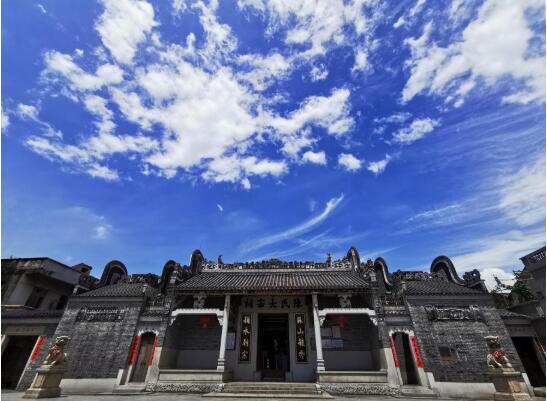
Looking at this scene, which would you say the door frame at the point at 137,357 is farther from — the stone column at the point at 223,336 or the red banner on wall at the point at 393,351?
the red banner on wall at the point at 393,351

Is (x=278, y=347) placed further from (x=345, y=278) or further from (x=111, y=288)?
(x=111, y=288)

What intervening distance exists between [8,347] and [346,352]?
18709 mm

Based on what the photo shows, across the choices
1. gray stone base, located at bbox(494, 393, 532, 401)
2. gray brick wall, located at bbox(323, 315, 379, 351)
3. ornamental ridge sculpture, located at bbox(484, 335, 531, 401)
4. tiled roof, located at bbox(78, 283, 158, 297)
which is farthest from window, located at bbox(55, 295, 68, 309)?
gray stone base, located at bbox(494, 393, 532, 401)

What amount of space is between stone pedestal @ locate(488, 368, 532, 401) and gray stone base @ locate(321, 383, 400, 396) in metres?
4.03

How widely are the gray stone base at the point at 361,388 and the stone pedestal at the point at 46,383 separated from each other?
10.4m

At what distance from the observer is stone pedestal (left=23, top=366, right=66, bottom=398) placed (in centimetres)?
970

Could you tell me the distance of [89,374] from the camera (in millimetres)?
12805

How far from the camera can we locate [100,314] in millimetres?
14281

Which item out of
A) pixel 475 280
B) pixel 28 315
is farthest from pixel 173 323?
pixel 475 280

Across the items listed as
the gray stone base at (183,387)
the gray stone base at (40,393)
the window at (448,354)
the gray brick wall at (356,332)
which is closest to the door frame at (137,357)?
the gray stone base at (183,387)

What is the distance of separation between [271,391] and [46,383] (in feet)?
27.6

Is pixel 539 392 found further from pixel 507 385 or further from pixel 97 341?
pixel 97 341

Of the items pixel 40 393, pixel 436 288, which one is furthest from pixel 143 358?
pixel 436 288

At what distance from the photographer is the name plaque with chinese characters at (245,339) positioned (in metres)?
14.6
